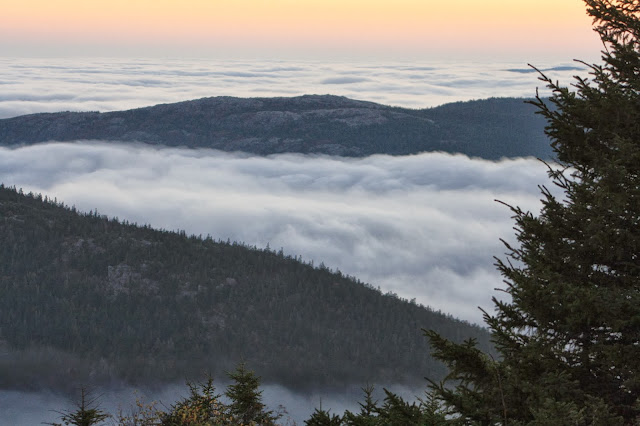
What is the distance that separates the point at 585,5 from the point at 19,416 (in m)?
215

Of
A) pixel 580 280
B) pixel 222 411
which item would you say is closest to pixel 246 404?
pixel 222 411

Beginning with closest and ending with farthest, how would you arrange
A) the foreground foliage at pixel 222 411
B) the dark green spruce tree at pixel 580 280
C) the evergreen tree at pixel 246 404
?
the dark green spruce tree at pixel 580 280 → the foreground foliage at pixel 222 411 → the evergreen tree at pixel 246 404

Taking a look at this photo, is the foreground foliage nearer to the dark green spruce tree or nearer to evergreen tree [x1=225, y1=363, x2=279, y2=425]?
evergreen tree [x1=225, y1=363, x2=279, y2=425]

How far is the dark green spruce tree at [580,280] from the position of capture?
13.0 metres

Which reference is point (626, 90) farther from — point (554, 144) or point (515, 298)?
point (515, 298)

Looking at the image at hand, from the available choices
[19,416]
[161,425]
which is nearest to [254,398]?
[161,425]

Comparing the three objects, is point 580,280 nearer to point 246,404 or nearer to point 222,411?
point 246,404

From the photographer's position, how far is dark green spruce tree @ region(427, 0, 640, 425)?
1297 centimetres

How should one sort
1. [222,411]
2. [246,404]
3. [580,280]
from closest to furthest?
[580,280] < [246,404] < [222,411]

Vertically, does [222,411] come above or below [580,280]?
below

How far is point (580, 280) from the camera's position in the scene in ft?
47.2

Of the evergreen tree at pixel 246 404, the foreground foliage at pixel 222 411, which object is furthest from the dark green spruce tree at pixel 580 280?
the evergreen tree at pixel 246 404

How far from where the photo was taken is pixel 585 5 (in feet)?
50.6

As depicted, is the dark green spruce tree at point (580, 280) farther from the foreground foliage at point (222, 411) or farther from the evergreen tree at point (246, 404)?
the evergreen tree at point (246, 404)
